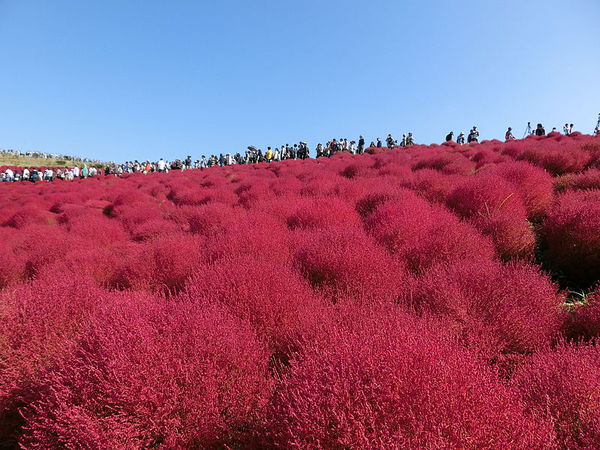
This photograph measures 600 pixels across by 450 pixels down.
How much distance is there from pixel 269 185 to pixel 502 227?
18.5 feet

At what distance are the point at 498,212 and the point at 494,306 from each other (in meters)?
2.22

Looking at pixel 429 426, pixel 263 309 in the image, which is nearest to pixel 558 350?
pixel 429 426

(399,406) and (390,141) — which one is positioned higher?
(390,141)

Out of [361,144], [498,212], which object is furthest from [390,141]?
[498,212]

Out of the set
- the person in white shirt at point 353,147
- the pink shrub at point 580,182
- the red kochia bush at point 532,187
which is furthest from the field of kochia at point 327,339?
the person in white shirt at point 353,147

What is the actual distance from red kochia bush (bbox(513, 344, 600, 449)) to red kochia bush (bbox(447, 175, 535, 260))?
201 centimetres

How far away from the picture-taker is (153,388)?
1.53 meters

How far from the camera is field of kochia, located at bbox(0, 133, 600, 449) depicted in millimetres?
1246

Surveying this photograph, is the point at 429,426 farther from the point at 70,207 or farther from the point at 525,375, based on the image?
the point at 70,207

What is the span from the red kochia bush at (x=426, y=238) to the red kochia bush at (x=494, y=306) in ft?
2.05

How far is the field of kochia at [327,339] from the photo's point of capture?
1.25m

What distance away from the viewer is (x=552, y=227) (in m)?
3.70

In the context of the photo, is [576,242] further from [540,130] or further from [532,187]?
[540,130]

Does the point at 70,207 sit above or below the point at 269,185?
below
